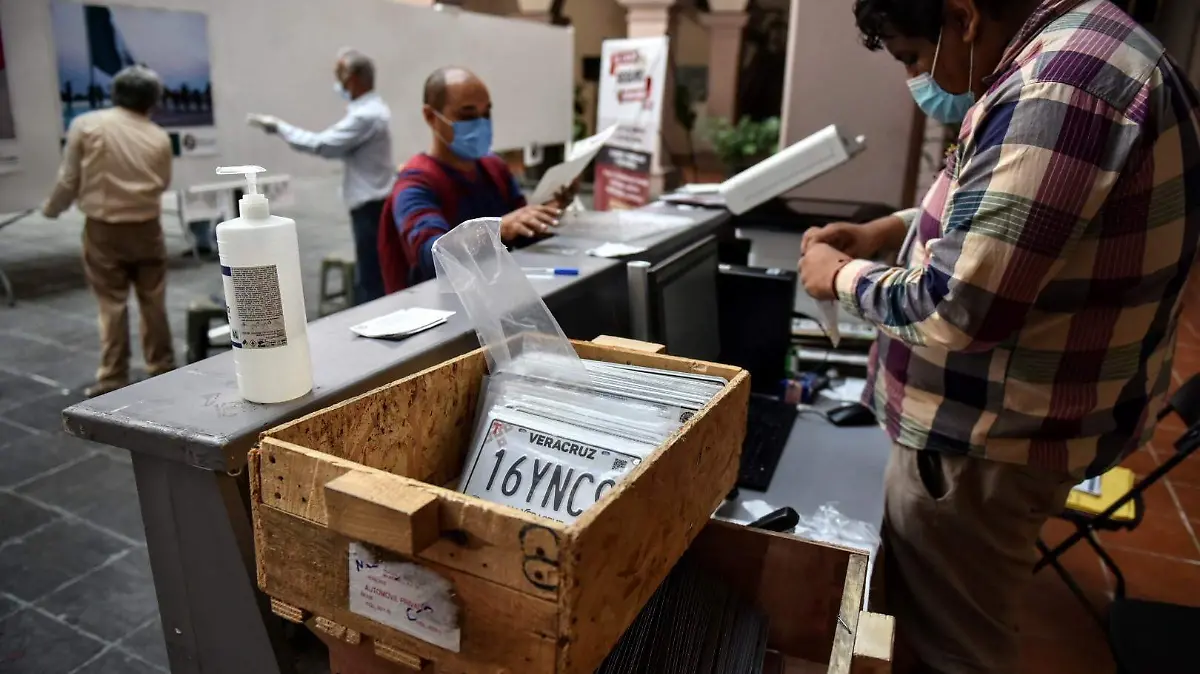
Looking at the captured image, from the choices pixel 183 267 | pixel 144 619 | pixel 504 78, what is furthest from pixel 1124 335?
pixel 183 267

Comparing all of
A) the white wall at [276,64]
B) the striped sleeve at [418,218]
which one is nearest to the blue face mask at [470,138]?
the striped sleeve at [418,218]

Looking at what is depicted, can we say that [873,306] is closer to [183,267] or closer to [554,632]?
[554,632]

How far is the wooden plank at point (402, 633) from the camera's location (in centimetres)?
65

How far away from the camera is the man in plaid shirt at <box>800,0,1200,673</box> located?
3.25 feet

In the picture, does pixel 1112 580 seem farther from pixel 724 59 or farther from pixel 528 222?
pixel 724 59

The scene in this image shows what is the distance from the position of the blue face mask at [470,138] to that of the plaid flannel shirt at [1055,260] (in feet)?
4.13

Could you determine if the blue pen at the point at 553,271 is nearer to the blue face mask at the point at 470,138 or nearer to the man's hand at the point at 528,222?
the man's hand at the point at 528,222

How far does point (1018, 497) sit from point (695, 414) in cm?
70

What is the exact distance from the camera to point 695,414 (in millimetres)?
870

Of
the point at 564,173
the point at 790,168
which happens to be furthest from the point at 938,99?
the point at 564,173

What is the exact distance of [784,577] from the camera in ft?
3.38

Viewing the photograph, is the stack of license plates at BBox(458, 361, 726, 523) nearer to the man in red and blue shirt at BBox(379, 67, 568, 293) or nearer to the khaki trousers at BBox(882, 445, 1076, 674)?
the khaki trousers at BBox(882, 445, 1076, 674)

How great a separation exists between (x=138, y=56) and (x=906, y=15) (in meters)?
4.46

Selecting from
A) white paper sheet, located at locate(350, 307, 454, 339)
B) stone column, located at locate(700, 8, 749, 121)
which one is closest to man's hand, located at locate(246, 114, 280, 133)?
white paper sheet, located at locate(350, 307, 454, 339)
